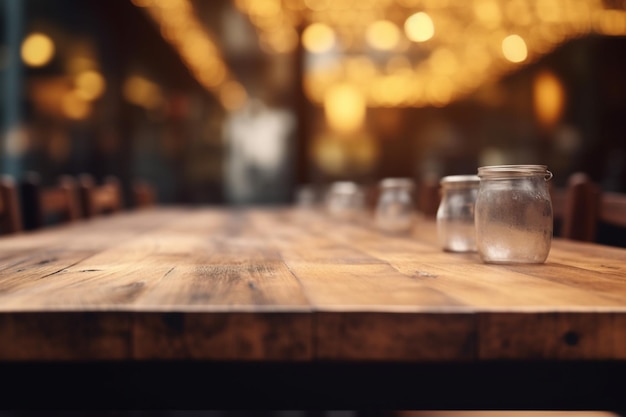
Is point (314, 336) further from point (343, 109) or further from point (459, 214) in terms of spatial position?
point (343, 109)

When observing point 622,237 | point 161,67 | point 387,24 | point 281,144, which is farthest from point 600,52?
point 161,67

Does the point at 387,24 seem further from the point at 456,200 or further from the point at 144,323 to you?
the point at 144,323

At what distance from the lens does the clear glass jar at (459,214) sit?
112 cm

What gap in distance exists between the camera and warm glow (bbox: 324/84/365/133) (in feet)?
20.6

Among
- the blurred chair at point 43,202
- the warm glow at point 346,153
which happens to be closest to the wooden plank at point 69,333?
the blurred chair at point 43,202

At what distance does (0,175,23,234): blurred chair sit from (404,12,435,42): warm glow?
435 cm

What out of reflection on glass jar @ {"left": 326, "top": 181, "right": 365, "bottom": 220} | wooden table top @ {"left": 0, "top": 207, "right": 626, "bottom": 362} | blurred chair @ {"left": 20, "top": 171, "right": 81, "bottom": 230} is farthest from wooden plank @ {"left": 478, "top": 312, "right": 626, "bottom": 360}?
reflection on glass jar @ {"left": 326, "top": 181, "right": 365, "bottom": 220}

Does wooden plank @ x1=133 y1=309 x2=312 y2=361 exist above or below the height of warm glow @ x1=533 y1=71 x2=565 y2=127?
below

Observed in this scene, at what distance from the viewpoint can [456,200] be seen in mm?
1131

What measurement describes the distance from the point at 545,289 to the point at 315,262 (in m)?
0.34

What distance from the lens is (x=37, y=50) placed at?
446 centimetres

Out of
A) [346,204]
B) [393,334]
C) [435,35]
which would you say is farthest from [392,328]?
[435,35]

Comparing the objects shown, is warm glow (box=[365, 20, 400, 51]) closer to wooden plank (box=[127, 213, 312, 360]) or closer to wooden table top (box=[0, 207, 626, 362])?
wooden table top (box=[0, 207, 626, 362])

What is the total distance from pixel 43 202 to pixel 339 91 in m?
4.57
